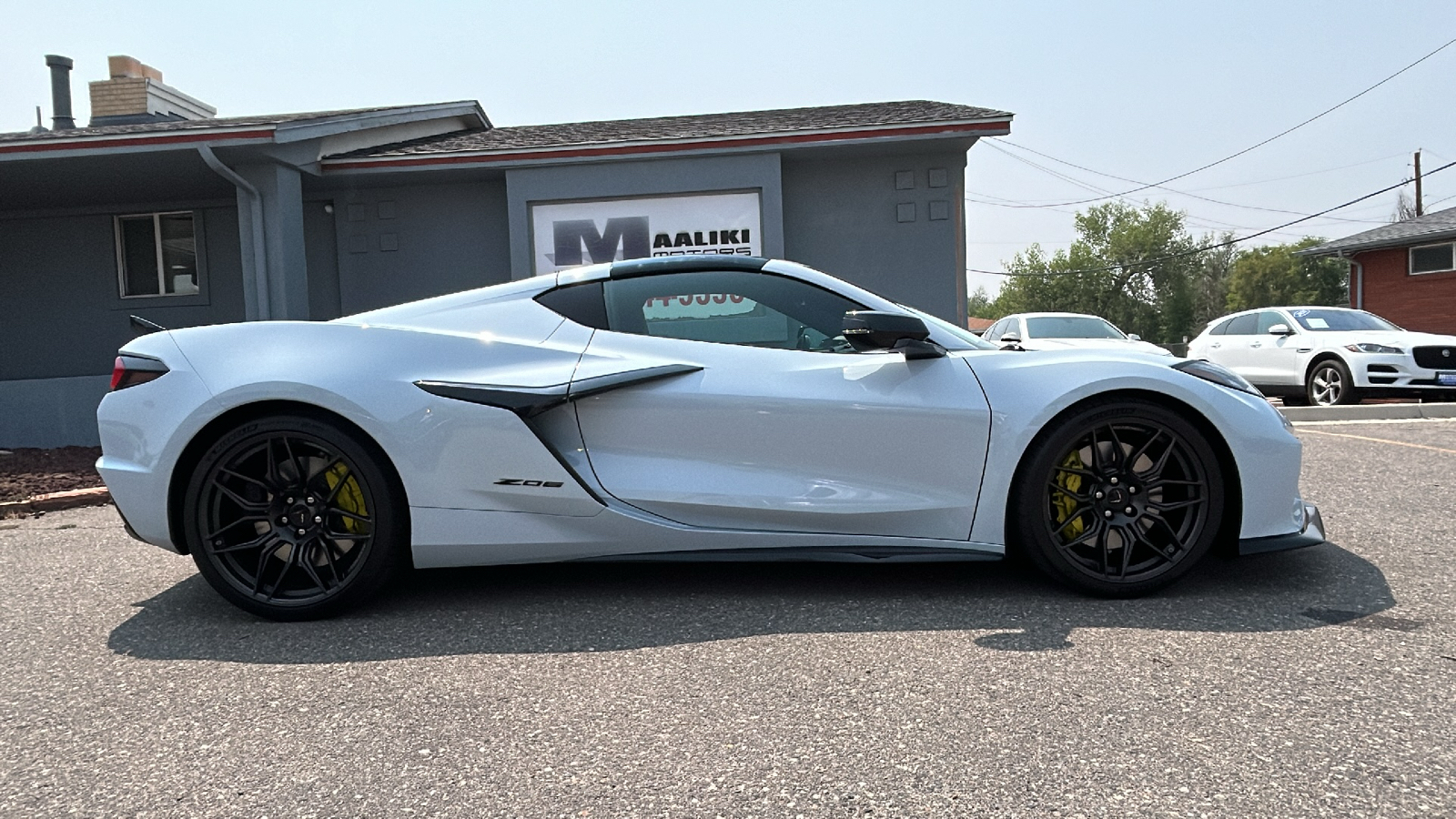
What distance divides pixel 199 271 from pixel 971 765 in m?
12.9

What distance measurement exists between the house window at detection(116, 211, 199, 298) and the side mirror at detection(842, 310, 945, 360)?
11.7 meters

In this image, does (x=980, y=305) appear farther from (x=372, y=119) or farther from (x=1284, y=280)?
(x=372, y=119)

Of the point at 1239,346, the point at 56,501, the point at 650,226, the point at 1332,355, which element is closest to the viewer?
the point at 56,501

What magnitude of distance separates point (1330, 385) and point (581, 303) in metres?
11.5

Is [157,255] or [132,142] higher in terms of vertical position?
[132,142]

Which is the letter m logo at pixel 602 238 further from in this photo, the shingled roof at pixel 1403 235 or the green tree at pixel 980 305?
the green tree at pixel 980 305

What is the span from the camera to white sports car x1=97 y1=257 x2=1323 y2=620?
339 centimetres

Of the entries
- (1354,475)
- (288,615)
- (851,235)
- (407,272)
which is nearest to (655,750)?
(288,615)

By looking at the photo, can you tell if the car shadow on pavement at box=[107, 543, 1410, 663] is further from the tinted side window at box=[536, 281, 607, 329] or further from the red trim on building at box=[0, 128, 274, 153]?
the red trim on building at box=[0, 128, 274, 153]

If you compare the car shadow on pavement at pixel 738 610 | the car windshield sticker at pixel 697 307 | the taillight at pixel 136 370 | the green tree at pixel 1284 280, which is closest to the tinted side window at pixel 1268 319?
the car shadow on pavement at pixel 738 610

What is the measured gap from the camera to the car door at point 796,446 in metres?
3.39

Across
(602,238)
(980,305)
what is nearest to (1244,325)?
(602,238)

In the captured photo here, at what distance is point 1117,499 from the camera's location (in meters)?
3.42

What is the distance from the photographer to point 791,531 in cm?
341
